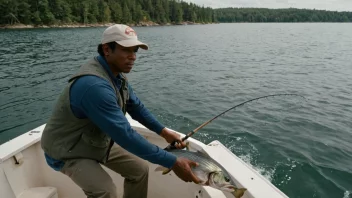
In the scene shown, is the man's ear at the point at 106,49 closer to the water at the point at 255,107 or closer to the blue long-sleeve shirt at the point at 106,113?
the blue long-sleeve shirt at the point at 106,113

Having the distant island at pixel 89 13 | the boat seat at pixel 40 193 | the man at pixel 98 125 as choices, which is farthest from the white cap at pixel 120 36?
the distant island at pixel 89 13

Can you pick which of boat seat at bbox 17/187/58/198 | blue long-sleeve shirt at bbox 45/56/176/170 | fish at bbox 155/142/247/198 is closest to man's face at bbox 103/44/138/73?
blue long-sleeve shirt at bbox 45/56/176/170

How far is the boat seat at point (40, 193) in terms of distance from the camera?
3.90 m

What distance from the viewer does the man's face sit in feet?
9.33

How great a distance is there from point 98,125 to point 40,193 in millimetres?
2087

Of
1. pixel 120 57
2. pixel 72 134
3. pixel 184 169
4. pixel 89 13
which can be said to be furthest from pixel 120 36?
pixel 89 13

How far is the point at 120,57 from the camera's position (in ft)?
9.41

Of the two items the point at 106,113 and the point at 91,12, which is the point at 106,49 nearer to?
the point at 106,113

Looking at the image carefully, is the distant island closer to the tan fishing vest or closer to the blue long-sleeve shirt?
the tan fishing vest

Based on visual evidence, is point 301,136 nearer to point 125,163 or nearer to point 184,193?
point 184,193

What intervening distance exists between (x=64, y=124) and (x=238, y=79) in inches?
595

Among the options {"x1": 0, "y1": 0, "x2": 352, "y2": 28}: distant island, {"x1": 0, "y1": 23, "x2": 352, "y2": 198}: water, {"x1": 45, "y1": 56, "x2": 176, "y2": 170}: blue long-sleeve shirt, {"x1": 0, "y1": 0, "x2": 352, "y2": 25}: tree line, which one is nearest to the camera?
{"x1": 45, "y1": 56, "x2": 176, "y2": 170}: blue long-sleeve shirt

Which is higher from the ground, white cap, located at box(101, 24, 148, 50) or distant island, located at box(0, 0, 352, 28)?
distant island, located at box(0, 0, 352, 28)

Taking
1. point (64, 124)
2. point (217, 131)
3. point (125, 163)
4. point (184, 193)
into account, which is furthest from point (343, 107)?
point (64, 124)
